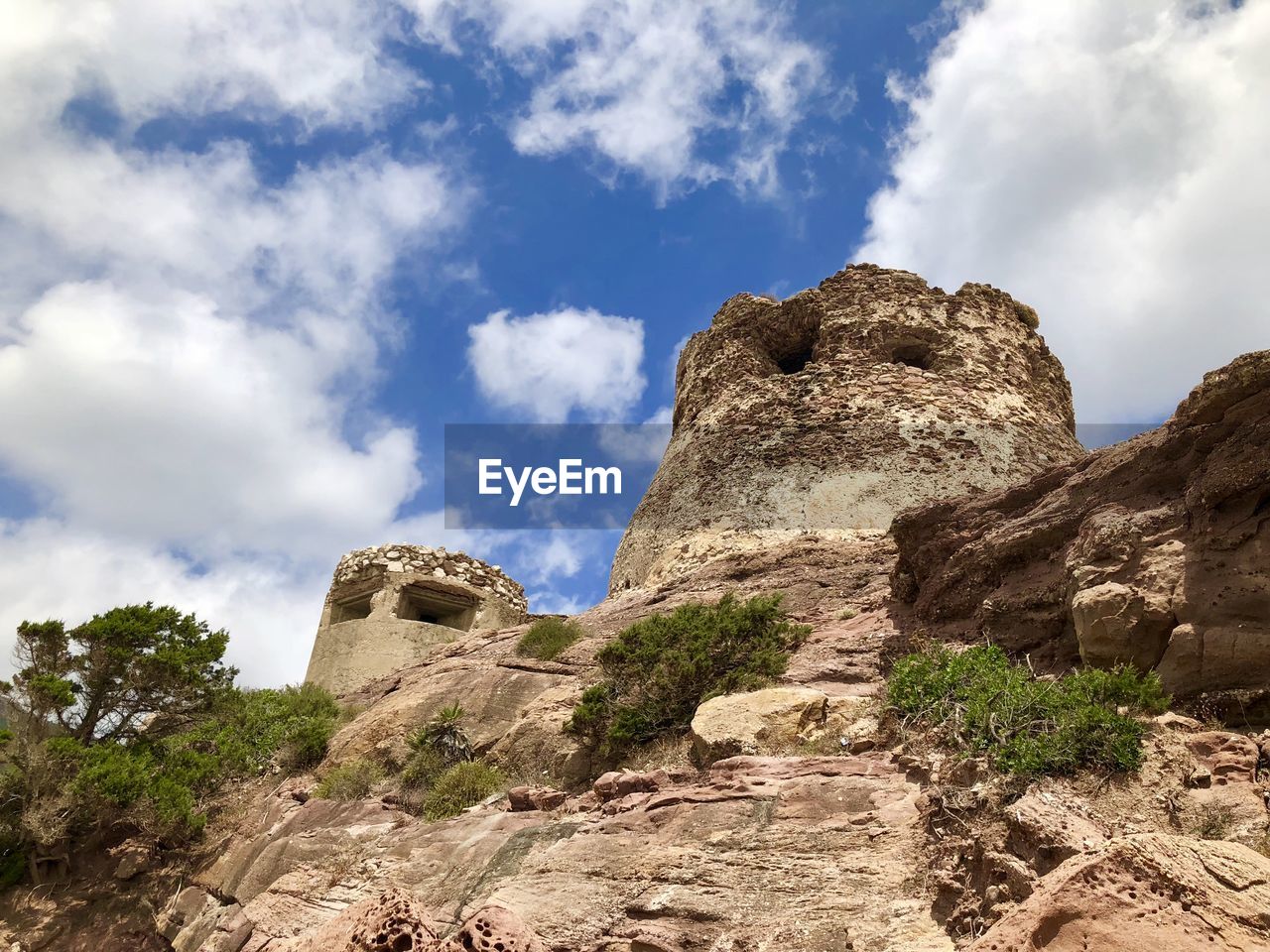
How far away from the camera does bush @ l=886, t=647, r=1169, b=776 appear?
429 cm

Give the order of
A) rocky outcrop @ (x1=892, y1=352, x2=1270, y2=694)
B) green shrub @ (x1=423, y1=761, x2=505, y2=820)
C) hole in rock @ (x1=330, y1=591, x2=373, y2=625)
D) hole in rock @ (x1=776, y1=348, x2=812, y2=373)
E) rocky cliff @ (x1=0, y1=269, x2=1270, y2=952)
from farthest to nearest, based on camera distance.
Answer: hole in rock @ (x1=330, y1=591, x2=373, y2=625) → hole in rock @ (x1=776, y1=348, x2=812, y2=373) → green shrub @ (x1=423, y1=761, x2=505, y2=820) → rocky outcrop @ (x1=892, y1=352, x2=1270, y2=694) → rocky cliff @ (x1=0, y1=269, x2=1270, y2=952)

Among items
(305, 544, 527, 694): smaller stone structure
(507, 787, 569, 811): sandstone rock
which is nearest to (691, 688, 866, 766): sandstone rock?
(507, 787, 569, 811): sandstone rock

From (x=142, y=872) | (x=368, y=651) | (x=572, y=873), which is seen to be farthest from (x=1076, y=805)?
(x=368, y=651)

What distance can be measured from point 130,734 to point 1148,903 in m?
10.6

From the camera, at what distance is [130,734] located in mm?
10523

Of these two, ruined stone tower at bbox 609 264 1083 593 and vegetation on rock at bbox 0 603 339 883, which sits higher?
ruined stone tower at bbox 609 264 1083 593

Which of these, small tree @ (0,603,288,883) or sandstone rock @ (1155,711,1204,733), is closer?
sandstone rock @ (1155,711,1204,733)

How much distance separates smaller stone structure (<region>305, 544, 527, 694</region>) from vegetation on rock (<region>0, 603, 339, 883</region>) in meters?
3.14

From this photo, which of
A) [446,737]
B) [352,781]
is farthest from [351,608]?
[446,737]

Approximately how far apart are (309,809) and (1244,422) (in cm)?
750

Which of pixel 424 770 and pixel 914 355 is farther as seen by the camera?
pixel 914 355

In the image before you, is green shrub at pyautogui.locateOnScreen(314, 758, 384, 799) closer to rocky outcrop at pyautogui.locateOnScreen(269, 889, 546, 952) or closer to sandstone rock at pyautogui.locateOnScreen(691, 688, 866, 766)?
sandstone rock at pyautogui.locateOnScreen(691, 688, 866, 766)

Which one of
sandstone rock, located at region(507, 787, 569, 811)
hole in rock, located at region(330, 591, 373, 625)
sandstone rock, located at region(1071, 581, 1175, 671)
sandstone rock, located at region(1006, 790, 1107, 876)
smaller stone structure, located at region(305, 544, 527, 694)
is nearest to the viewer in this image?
sandstone rock, located at region(1006, 790, 1107, 876)

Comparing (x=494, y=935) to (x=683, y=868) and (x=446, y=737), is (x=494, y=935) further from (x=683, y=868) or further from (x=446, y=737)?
(x=446, y=737)
